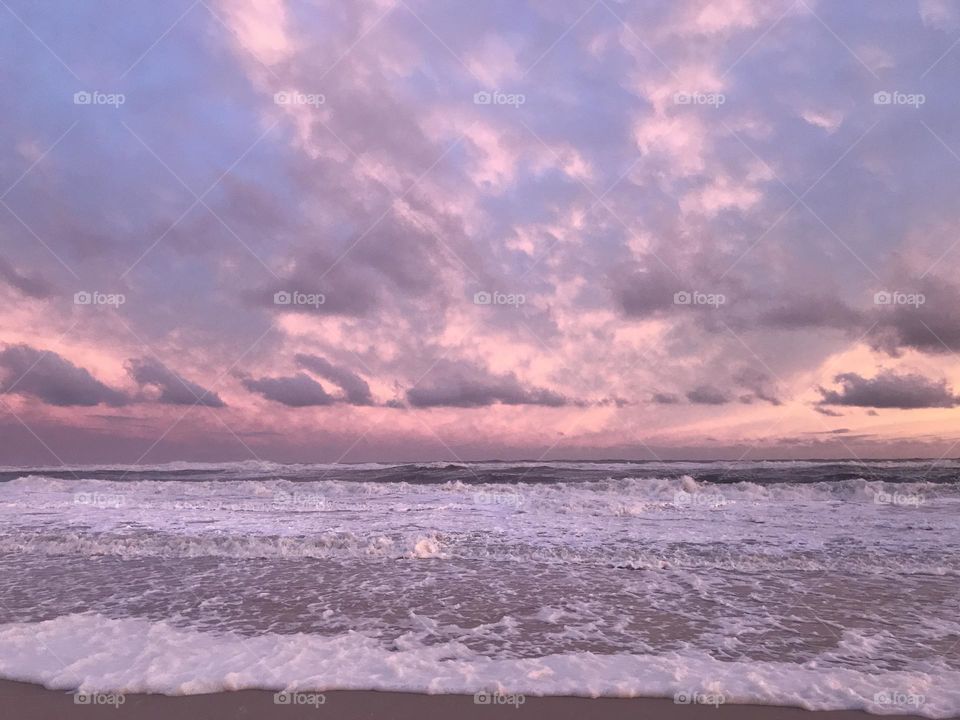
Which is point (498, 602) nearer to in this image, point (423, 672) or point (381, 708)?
point (423, 672)

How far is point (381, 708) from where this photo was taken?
4996 mm

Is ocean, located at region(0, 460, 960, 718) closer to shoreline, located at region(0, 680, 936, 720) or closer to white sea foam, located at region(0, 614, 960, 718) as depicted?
white sea foam, located at region(0, 614, 960, 718)

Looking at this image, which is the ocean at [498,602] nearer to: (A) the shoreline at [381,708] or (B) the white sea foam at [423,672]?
(B) the white sea foam at [423,672]

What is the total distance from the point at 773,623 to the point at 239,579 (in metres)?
7.74

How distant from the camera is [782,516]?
16328mm

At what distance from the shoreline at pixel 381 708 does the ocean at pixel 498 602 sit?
13 cm

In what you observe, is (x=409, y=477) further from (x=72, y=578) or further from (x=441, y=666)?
(x=441, y=666)

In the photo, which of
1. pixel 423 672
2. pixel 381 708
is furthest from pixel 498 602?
pixel 381 708

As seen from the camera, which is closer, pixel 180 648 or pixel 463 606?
pixel 180 648

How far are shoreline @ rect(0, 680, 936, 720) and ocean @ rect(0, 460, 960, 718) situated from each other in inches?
5.3

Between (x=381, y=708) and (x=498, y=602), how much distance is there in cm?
313

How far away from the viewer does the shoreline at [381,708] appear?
16.0 feet

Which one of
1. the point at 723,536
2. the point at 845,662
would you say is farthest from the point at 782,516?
the point at 845,662

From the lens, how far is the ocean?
5.52 metres
